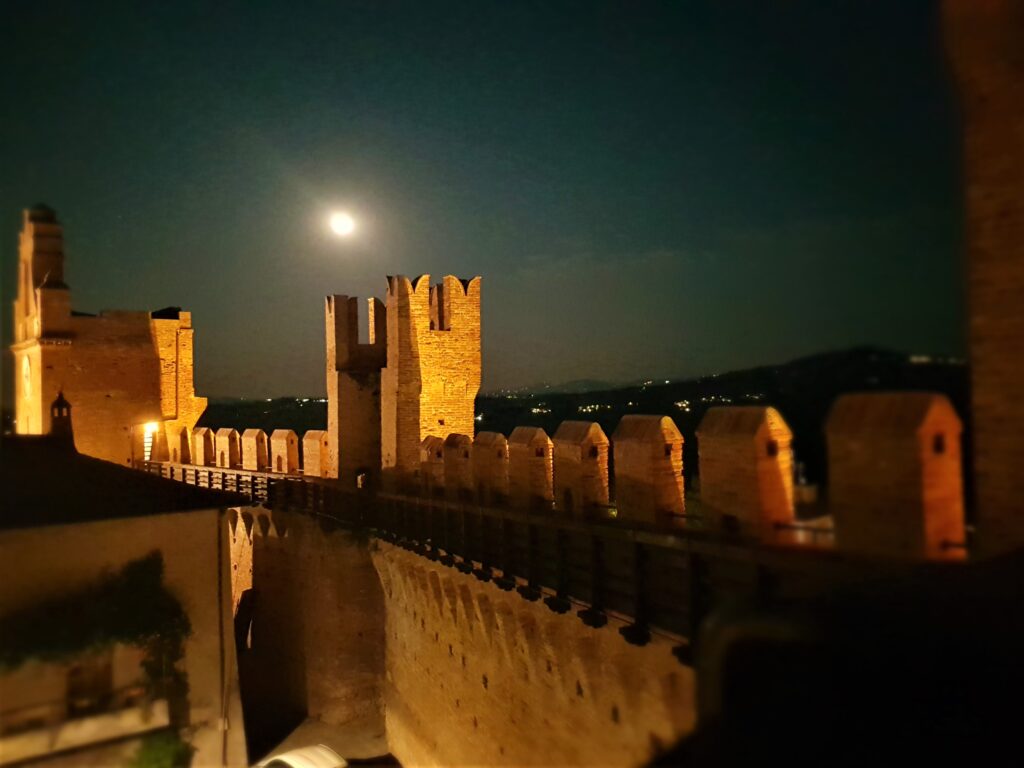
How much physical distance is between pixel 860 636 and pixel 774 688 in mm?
551

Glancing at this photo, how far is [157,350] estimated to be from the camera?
→ 2586 cm

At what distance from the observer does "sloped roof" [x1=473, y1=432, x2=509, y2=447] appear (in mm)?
11312

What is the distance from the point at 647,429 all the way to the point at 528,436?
2.70 metres

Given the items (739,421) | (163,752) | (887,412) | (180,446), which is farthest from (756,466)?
(180,446)

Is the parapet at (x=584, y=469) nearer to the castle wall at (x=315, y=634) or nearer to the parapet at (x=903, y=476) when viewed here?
the parapet at (x=903, y=476)

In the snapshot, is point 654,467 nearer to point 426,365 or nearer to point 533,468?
point 533,468

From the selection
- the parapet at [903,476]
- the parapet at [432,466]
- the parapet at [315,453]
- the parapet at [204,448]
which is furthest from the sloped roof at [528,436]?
the parapet at [204,448]

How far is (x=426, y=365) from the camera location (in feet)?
54.2

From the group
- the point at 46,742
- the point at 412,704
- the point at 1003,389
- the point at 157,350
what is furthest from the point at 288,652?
the point at 1003,389

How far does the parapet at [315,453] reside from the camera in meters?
18.8

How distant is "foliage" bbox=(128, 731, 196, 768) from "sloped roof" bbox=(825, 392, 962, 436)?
1011cm

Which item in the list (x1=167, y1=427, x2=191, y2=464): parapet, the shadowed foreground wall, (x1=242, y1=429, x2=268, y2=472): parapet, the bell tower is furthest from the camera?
(x1=167, y1=427, x2=191, y2=464): parapet

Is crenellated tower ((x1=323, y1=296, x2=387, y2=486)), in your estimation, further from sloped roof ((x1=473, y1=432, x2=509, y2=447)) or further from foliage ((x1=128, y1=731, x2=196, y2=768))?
foliage ((x1=128, y1=731, x2=196, y2=768))

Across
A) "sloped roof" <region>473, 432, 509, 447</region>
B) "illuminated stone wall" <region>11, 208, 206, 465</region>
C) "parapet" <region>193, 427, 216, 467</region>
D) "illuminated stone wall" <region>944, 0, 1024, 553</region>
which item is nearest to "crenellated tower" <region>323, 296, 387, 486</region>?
"parapet" <region>193, 427, 216, 467</region>
